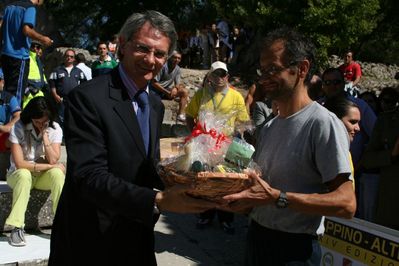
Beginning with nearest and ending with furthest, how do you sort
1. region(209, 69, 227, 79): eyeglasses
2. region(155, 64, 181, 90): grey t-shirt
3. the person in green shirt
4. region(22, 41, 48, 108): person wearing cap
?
region(209, 69, 227, 79): eyeglasses → region(22, 41, 48, 108): person wearing cap → region(155, 64, 181, 90): grey t-shirt → the person in green shirt

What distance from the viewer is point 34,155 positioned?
5.48 meters

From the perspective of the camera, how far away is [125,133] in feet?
6.89

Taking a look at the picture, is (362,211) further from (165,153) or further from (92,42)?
(92,42)

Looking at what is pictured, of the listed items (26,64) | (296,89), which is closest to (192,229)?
(26,64)

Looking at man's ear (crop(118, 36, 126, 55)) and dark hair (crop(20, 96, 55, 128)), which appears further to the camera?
dark hair (crop(20, 96, 55, 128))

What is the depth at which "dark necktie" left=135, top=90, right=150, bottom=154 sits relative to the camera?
7.34ft

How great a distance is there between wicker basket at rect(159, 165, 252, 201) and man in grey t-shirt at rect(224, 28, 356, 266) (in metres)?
0.28

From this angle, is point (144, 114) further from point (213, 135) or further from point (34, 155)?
point (34, 155)

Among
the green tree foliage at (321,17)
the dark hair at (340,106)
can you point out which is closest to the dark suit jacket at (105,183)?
the dark hair at (340,106)

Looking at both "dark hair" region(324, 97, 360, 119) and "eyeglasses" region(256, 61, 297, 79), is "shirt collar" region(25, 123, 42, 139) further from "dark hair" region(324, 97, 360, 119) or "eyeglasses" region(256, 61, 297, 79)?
"eyeglasses" region(256, 61, 297, 79)

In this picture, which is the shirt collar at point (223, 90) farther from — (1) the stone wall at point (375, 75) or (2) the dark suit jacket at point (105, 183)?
(1) the stone wall at point (375, 75)

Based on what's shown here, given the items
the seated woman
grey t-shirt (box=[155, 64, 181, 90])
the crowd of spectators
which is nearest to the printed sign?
the crowd of spectators

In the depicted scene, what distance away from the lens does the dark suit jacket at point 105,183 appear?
195cm

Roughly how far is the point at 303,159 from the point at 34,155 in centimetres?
395
